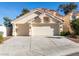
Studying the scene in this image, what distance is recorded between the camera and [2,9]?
1246 inches

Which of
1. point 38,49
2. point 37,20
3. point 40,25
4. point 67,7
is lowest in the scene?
point 38,49

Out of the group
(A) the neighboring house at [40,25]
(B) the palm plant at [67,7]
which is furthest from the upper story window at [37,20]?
(B) the palm plant at [67,7]

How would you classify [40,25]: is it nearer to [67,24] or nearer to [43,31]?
[43,31]

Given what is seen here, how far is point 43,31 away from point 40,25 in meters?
1.11

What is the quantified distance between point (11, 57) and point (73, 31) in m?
20.0

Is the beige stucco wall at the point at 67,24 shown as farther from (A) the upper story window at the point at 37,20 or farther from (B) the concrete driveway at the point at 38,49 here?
(B) the concrete driveway at the point at 38,49

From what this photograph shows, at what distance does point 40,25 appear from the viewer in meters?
31.1

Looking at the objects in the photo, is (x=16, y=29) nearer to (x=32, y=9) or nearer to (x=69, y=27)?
(x=32, y=9)

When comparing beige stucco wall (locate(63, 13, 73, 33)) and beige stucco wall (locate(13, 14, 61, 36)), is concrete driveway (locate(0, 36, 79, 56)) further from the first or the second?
beige stucco wall (locate(63, 13, 73, 33))

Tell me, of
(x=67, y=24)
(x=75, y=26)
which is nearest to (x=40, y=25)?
(x=67, y=24)

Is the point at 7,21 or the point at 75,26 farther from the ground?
the point at 7,21

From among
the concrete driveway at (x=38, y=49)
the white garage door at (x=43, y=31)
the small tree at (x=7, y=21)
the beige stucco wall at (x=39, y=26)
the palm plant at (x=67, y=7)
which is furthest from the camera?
the palm plant at (x=67, y=7)

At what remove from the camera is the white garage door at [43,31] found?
30.5 m

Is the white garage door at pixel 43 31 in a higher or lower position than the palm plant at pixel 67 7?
lower
